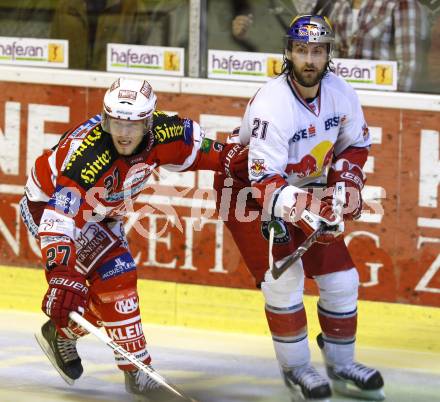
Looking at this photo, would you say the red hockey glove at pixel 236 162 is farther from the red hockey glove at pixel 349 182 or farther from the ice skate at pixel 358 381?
the ice skate at pixel 358 381

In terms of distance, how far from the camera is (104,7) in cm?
672

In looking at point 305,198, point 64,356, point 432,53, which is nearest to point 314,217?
point 305,198

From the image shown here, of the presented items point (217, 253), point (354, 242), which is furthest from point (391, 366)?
point (217, 253)

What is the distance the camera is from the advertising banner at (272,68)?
615 cm

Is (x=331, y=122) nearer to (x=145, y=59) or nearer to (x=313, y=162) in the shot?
(x=313, y=162)

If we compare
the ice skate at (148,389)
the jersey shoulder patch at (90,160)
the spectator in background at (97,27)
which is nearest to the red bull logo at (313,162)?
the jersey shoulder patch at (90,160)

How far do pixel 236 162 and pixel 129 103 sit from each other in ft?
1.87

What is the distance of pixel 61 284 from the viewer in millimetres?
4797

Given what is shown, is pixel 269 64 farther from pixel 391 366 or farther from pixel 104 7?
pixel 391 366

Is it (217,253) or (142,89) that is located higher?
(142,89)

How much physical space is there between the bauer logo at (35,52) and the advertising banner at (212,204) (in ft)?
0.48

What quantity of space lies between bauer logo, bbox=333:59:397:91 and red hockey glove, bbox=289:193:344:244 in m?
1.31

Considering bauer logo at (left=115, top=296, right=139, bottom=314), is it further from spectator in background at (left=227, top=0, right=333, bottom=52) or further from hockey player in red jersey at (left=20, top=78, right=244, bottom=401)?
spectator in background at (left=227, top=0, right=333, bottom=52)

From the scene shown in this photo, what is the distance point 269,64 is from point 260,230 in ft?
4.53
